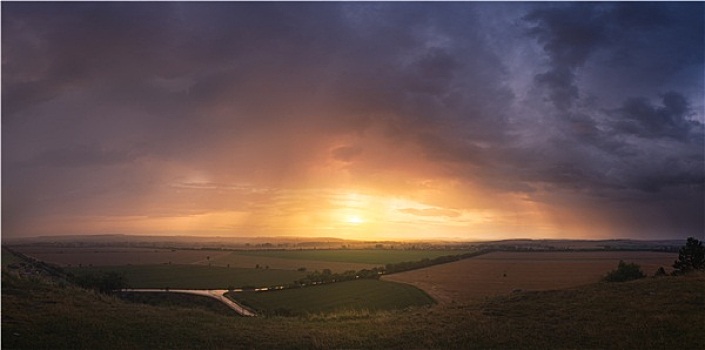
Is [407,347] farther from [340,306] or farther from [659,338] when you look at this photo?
[340,306]

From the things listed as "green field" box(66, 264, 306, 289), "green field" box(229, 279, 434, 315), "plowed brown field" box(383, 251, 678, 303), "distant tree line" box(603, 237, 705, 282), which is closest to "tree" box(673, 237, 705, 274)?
"distant tree line" box(603, 237, 705, 282)

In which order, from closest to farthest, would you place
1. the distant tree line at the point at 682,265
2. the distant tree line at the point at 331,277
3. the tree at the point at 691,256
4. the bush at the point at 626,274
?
the bush at the point at 626,274
the distant tree line at the point at 682,265
the tree at the point at 691,256
the distant tree line at the point at 331,277

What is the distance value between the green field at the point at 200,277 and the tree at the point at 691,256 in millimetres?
67664

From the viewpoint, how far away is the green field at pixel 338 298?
58.2 m

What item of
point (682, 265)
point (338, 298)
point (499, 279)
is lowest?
point (338, 298)

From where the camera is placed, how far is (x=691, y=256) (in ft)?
165

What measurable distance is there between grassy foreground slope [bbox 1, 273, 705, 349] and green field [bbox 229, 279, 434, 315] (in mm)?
29558

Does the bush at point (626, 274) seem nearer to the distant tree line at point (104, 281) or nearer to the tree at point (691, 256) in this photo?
the tree at point (691, 256)

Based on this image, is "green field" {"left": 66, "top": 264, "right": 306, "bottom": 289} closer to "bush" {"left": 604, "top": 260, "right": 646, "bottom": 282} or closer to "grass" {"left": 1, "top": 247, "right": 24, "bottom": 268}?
"grass" {"left": 1, "top": 247, "right": 24, "bottom": 268}

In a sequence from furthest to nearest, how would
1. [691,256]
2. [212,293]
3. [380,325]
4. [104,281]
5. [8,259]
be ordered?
1. [212,293]
2. [104,281]
3. [691,256]
4. [8,259]
5. [380,325]

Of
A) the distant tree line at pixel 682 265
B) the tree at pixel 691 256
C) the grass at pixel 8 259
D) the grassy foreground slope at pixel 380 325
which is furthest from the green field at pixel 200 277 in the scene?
the tree at pixel 691 256

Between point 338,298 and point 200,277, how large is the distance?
49892mm

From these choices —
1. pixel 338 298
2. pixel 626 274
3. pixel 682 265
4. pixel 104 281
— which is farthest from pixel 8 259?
pixel 682 265

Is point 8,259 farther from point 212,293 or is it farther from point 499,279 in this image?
point 499,279
